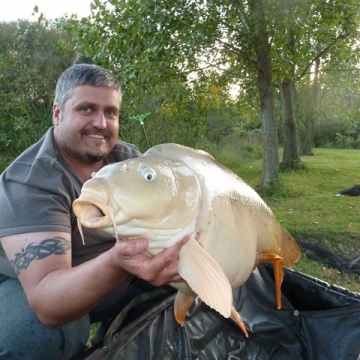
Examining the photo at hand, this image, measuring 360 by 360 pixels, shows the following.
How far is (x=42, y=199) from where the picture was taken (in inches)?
54.6

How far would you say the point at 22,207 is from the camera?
1.36m

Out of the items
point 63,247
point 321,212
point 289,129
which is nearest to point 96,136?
point 63,247

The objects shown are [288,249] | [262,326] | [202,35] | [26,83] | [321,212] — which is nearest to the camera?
[288,249]

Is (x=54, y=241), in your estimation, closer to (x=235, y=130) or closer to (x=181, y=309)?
(x=181, y=309)

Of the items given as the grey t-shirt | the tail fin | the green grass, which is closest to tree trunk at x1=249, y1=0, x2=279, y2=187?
the green grass

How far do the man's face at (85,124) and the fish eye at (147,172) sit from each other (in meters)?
0.78

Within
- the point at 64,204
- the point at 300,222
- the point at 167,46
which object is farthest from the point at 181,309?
the point at 167,46

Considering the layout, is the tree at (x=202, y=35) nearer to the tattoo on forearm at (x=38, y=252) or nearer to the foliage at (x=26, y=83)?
the foliage at (x=26, y=83)

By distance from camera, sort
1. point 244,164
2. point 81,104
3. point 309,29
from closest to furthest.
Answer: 1. point 81,104
2. point 309,29
3. point 244,164

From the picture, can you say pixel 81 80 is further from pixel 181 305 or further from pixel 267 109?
pixel 267 109

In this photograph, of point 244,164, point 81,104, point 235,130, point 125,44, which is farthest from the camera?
point 235,130

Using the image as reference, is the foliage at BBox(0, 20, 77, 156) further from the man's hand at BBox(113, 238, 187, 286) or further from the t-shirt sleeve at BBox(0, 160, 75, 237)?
the man's hand at BBox(113, 238, 187, 286)

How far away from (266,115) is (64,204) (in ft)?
17.0

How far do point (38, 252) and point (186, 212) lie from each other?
54 centimetres
